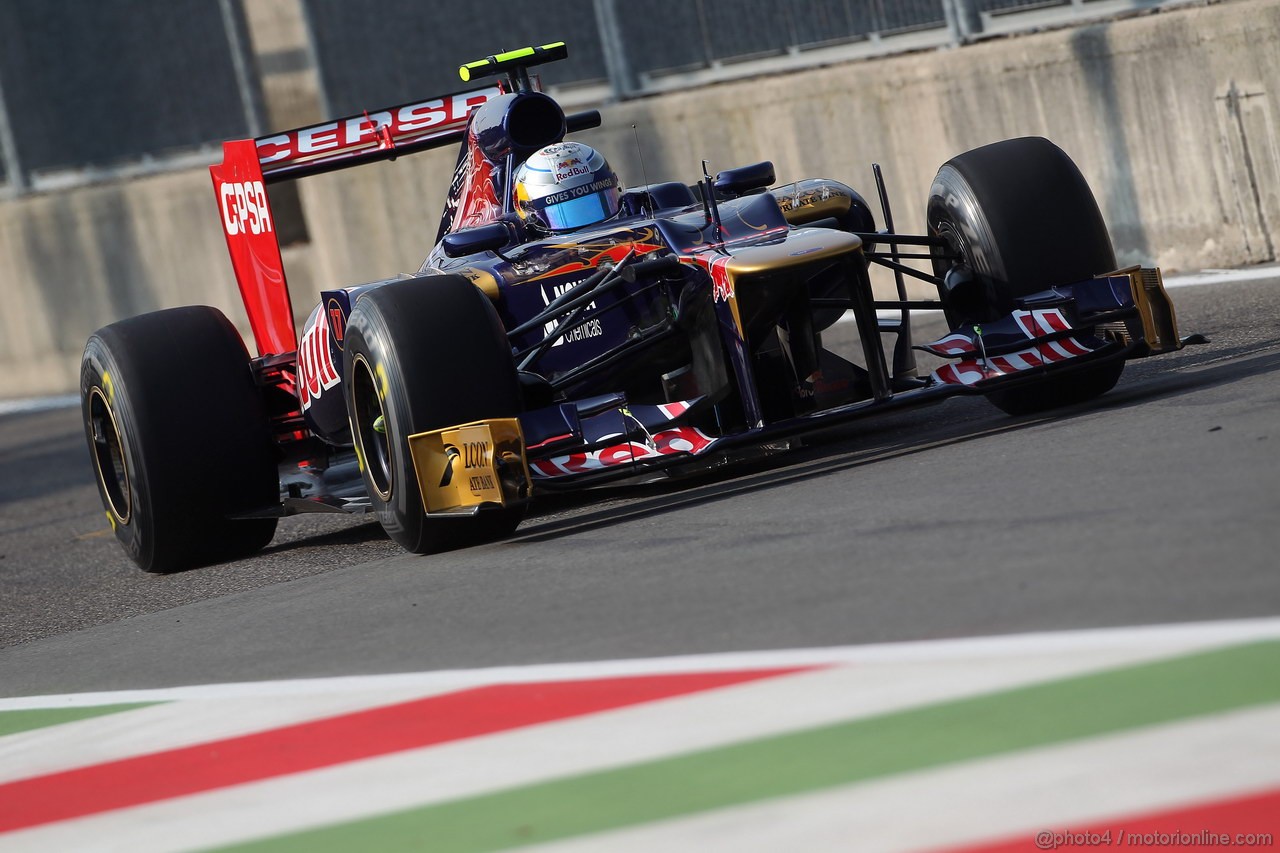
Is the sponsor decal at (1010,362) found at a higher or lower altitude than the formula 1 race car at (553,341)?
lower

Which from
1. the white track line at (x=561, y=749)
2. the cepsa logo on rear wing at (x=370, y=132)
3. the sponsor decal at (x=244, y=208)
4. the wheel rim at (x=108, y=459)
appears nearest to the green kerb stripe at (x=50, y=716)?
the white track line at (x=561, y=749)

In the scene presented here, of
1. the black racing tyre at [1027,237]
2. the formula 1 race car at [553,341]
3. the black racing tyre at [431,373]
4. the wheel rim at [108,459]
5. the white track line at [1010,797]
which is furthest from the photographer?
the wheel rim at [108,459]

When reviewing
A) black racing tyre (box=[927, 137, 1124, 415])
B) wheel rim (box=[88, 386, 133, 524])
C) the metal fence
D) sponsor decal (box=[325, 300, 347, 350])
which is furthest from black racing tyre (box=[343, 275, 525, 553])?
the metal fence

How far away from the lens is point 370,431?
22.6 ft

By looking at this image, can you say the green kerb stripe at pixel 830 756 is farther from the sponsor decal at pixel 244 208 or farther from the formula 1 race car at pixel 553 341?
the sponsor decal at pixel 244 208

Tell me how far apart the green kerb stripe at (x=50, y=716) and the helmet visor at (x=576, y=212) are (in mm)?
3341

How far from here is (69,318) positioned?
17.7 metres

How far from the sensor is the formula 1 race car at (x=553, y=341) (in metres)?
6.38

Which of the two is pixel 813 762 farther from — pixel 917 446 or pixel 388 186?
pixel 388 186

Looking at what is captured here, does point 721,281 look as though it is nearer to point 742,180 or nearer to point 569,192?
point 742,180

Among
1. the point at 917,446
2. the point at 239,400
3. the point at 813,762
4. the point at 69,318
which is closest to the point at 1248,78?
the point at 917,446

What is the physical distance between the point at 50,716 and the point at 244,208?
399cm

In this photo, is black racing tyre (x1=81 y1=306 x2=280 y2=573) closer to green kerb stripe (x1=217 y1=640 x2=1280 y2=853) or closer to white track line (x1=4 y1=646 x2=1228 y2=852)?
white track line (x1=4 y1=646 x2=1228 y2=852)

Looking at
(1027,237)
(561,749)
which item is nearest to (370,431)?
(1027,237)
